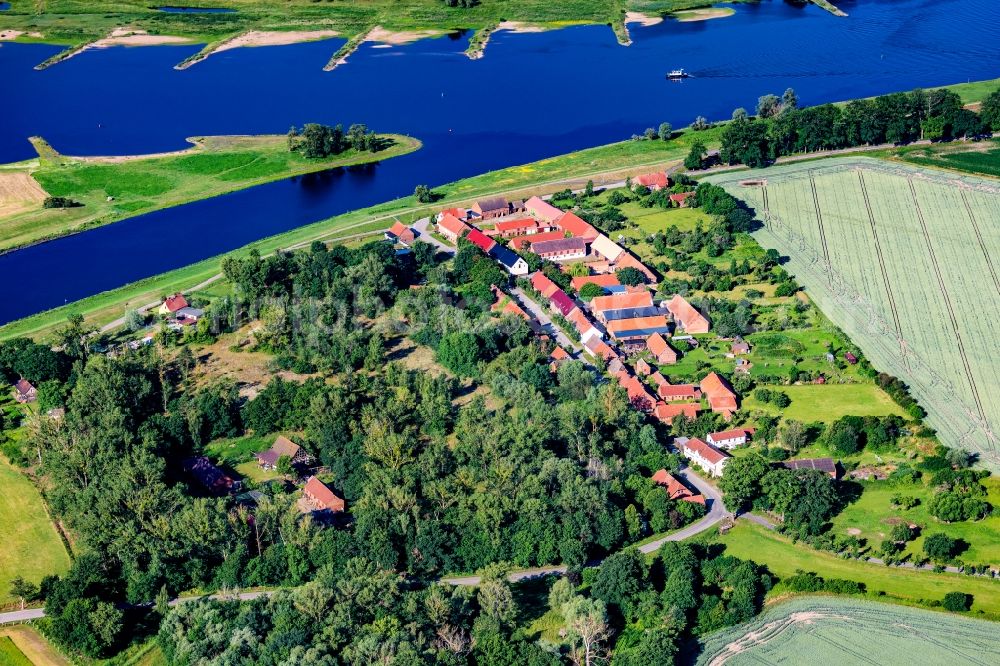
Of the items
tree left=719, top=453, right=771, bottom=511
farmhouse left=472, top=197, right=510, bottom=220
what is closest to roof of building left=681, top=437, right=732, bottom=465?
tree left=719, top=453, right=771, bottom=511

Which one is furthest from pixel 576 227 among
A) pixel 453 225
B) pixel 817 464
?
pixel 817 464

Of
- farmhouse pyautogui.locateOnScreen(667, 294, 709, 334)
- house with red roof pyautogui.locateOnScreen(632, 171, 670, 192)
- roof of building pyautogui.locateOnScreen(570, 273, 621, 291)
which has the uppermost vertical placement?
house with red roof pyautogui.locateOnScreen(632, 171, 670, 192)

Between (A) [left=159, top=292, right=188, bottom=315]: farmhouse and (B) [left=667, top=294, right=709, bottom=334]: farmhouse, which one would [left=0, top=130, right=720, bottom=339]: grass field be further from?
(B) [left=667, top=294, right=709, bottom=334]: farmhouse

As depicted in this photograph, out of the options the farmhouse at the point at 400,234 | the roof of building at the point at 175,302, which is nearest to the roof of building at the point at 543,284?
the farmhouse at the point at 400,234

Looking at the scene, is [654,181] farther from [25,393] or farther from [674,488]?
[25,393]

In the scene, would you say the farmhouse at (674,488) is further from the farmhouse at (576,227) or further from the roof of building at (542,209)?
the roof of building at (542,209)

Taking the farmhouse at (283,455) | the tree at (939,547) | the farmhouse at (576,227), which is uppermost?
the farmhouse at (576,227)

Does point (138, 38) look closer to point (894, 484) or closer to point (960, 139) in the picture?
point (960, 139)
